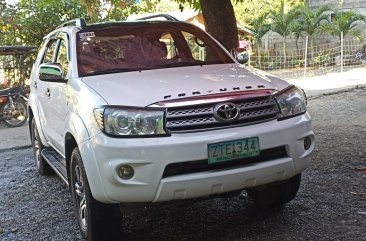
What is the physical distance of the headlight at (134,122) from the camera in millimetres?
3275

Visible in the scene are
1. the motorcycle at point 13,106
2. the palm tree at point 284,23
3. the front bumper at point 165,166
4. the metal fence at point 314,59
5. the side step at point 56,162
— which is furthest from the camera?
the palm tree at point 284,23

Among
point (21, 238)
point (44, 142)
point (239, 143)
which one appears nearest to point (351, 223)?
point (239, 143)

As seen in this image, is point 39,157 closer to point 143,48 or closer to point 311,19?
point 143,48

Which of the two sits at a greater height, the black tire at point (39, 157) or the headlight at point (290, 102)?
the headlight at point (290, 102)

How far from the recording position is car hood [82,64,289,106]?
3.43 metres

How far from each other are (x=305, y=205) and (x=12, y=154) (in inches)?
211

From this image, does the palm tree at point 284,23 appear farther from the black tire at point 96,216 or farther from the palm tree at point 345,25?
the black tire at point 96,216

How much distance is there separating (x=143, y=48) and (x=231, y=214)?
5.64 ft

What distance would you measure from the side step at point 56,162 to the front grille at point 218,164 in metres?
1.46

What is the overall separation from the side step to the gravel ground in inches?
15.4

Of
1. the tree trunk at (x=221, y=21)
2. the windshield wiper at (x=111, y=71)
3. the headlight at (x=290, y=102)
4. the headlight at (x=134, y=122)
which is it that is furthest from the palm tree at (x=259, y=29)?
the headlight at (x=134, y=122)

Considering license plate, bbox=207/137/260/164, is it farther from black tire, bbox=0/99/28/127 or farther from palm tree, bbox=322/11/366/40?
palm tree, bbox=322/11/366/40

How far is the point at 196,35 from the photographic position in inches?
204

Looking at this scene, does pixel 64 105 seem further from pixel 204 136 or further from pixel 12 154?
pixel 12 154
